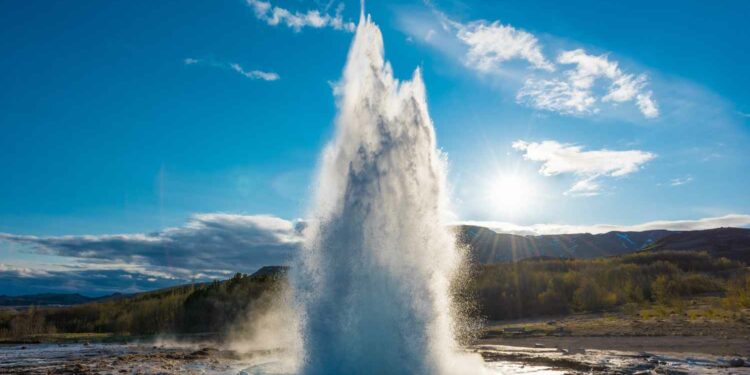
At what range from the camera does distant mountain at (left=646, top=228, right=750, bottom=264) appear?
119662mm

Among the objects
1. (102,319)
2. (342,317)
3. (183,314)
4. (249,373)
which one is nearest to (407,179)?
(342,317)

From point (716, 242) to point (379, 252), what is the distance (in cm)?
14959

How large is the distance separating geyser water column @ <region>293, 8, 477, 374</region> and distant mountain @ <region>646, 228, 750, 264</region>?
116 meters

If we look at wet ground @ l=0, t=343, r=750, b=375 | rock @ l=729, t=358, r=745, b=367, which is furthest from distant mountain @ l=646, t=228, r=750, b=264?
rock @ l=729, t=358, r=745, b=367

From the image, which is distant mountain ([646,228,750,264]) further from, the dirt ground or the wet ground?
the wet ground

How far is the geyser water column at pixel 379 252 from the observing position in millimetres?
16266

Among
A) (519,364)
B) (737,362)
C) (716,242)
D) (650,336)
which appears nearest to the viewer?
(737,362)

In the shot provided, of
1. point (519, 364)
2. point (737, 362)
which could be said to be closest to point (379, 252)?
point (519, 364)

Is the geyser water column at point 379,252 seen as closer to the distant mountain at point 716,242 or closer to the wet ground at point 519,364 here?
the wet ground at point 519,364

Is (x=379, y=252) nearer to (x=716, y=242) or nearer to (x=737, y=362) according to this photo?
(x=737, y=362)

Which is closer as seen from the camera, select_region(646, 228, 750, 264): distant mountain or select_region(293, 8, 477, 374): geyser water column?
select_region(293, 8, 477, 374): geyser water column

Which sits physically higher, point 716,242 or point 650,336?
point 716,242

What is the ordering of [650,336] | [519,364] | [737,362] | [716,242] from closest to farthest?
[737,362]
[519,364]
[650,336]
[716,242]

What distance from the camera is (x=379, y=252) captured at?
691 inches
